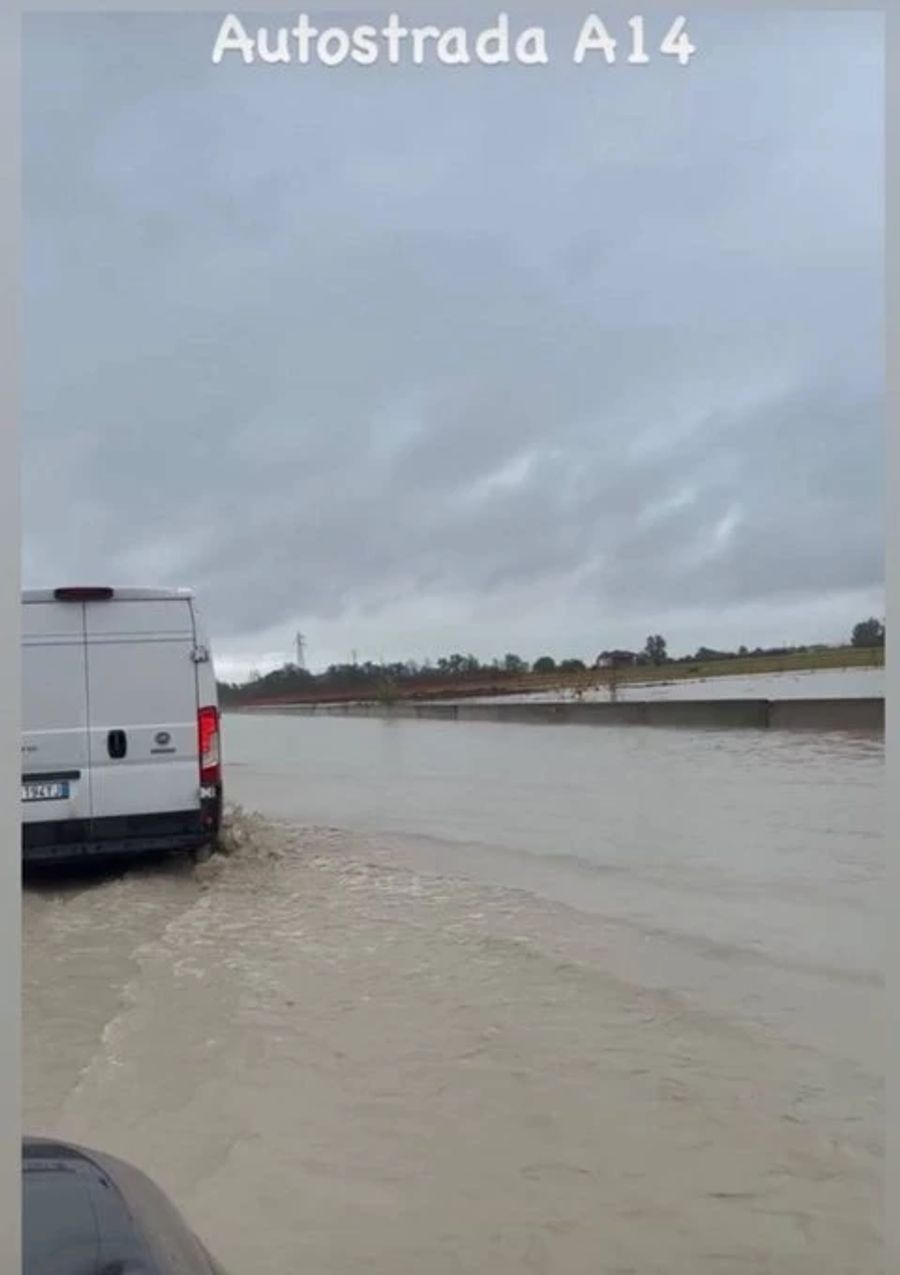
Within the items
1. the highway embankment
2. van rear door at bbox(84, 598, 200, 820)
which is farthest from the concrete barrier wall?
van rear door at bbox(84, 598, 200, 820)

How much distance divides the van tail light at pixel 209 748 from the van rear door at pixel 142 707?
0.01m

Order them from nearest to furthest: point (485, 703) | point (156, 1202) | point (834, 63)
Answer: point (156, 1202), point (834, 63), point (485, 703)

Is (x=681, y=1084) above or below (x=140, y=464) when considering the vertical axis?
below

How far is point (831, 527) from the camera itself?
1706 millimetres

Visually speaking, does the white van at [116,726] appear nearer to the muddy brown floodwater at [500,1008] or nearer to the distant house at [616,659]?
the muddy brown floodwater at [500,1008]

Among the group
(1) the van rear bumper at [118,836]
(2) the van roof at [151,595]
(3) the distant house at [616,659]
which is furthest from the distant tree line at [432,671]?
(1) the van rear bumper at [118,836]

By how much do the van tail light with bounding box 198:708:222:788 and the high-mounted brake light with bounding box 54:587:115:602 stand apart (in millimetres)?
243

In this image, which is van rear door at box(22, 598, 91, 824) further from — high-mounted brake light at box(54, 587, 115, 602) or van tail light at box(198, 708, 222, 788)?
van tail light at box(198, 708, 222, 788)

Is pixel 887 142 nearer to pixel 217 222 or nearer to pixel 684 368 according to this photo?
pixel 684 368

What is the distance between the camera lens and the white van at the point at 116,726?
5.55 feet

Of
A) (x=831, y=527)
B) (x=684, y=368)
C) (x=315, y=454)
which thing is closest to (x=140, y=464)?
(x=315, y=454)

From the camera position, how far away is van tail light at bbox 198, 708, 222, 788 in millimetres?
1806

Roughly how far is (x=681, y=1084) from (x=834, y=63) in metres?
1.59

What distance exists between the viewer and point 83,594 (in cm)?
172
